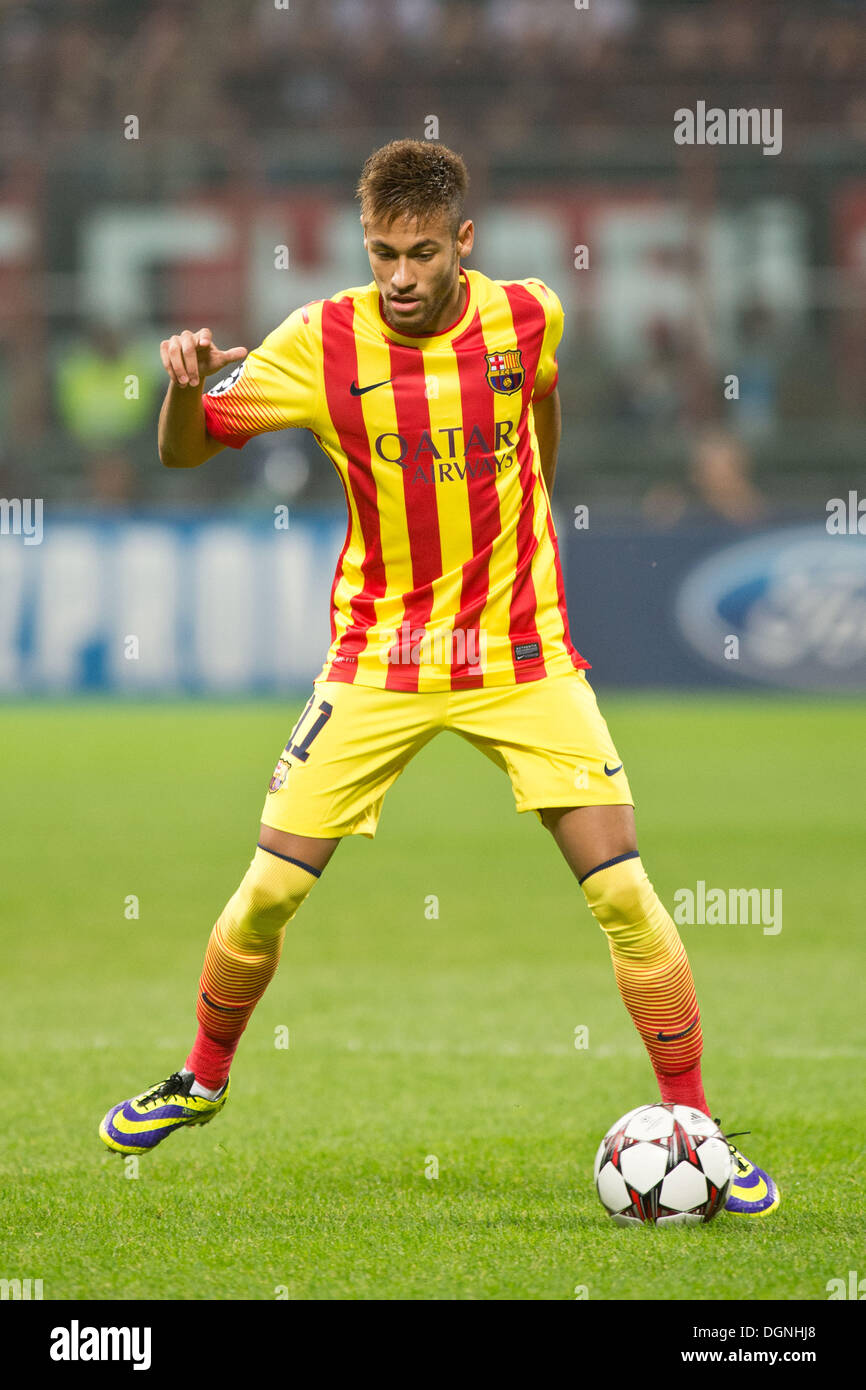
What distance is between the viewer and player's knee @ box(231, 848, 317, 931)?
4.11 m

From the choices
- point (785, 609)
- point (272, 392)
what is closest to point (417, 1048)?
point (272, 392)

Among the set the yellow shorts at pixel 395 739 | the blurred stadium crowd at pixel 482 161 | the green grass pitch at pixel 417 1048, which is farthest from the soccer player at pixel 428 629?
the blurred stadium crowd at pixel 482 161

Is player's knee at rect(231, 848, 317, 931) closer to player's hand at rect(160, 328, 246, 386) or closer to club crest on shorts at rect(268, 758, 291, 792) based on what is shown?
club crest on shorts at rect(268, 758, 291, 792)

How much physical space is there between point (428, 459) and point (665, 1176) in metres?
1.66

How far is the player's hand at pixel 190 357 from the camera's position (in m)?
3.91

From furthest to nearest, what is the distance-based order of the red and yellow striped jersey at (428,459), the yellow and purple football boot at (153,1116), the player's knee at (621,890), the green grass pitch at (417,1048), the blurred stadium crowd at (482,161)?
the blurred stadium crowd at (482,161) < the yellow and purple football boot at (153,1116) < the red and yellow striped jersey at (428,459) < the player's knee at (621,890) < the green grass pitch at (417,1048)

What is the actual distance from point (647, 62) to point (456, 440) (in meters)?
17.0

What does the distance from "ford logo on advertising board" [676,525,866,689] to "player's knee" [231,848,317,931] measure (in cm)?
1033

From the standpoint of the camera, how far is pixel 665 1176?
12.6 feet

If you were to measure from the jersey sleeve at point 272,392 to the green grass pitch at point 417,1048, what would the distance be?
69.4 inches

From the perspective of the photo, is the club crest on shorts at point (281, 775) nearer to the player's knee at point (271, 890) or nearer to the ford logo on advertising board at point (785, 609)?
the player's knee at point (271, 890)

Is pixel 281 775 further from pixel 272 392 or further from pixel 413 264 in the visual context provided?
pixel 413 264

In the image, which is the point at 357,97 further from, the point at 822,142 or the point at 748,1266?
the point at 748,1266

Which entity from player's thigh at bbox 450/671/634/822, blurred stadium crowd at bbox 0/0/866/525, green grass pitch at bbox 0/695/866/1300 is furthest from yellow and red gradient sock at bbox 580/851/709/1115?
blurred stadium crowd at bbox 0/0/866/525
